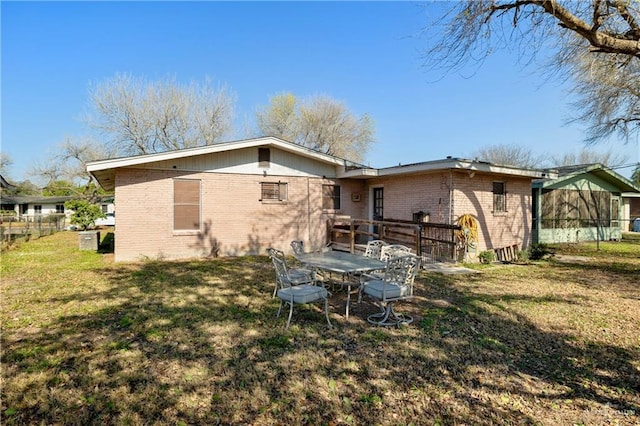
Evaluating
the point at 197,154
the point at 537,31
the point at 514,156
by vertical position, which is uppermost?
the point at 514,156

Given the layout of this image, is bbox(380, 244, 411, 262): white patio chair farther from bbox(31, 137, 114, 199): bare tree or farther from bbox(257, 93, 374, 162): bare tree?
bbox(31, 137, 114, 199): bare tree

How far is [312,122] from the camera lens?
84.6 feet

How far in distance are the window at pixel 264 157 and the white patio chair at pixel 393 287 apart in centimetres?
688

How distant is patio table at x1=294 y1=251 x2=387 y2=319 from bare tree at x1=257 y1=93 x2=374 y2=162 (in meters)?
20.9

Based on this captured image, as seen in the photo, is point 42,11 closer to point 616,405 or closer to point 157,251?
point 157,251

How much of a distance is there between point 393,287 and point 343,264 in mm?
898

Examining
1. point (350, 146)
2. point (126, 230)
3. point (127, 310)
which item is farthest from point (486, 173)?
point (350, 146)

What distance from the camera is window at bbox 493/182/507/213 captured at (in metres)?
10.6

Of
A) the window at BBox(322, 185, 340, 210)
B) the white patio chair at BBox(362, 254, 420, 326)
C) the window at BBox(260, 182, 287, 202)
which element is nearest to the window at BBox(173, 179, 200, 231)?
the window at BBox(260, 182, 287, 202)

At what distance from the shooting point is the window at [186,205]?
9688 mm

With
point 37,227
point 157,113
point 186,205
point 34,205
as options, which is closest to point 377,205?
point 186,205

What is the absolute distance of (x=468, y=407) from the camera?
2637 millimetres

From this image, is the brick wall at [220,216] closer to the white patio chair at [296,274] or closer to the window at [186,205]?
the window at [186,205]

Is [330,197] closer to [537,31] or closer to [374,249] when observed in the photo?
[374,249]
